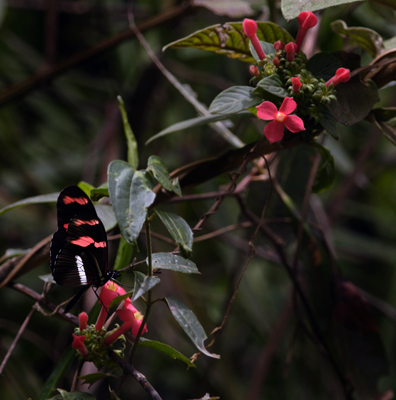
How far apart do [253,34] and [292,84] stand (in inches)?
3.5

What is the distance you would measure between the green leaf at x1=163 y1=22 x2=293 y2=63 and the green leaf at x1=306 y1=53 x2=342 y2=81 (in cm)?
7

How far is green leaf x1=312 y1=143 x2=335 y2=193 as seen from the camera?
0.64 metres

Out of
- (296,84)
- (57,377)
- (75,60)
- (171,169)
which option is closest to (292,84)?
(296,84)

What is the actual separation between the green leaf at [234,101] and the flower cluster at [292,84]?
33 mm

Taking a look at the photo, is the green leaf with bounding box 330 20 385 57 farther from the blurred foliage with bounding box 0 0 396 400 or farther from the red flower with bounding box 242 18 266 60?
the blurred foliage with bounding box 0 0 396 400

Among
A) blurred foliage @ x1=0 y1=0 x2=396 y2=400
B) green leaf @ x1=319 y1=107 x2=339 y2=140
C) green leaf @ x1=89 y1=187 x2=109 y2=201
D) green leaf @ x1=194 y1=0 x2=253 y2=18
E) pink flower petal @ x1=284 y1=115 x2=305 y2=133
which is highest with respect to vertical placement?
green leaf @ x1=194 y1=0 x2=253 y2=18

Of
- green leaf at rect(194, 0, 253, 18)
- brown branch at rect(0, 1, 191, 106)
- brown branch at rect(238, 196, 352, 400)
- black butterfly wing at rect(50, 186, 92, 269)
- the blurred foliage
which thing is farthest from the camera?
the blurred foliage

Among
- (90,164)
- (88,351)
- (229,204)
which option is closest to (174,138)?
(229,204)

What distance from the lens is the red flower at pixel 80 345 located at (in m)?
0.43

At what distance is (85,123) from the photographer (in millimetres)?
1826

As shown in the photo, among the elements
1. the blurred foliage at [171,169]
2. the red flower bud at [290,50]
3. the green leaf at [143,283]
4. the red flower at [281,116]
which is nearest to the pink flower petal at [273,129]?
the red flower at [281,116]

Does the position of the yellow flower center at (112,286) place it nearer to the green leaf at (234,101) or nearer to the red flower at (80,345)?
the red flower at (80,345)

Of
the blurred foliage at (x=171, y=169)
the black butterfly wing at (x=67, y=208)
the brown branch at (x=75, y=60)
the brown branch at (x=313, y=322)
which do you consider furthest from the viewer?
the blurred foliage at (x=171, y=169)

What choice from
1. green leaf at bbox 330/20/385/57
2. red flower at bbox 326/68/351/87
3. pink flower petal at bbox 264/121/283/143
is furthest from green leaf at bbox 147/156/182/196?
green leaf at bbox 330/20/385/57
